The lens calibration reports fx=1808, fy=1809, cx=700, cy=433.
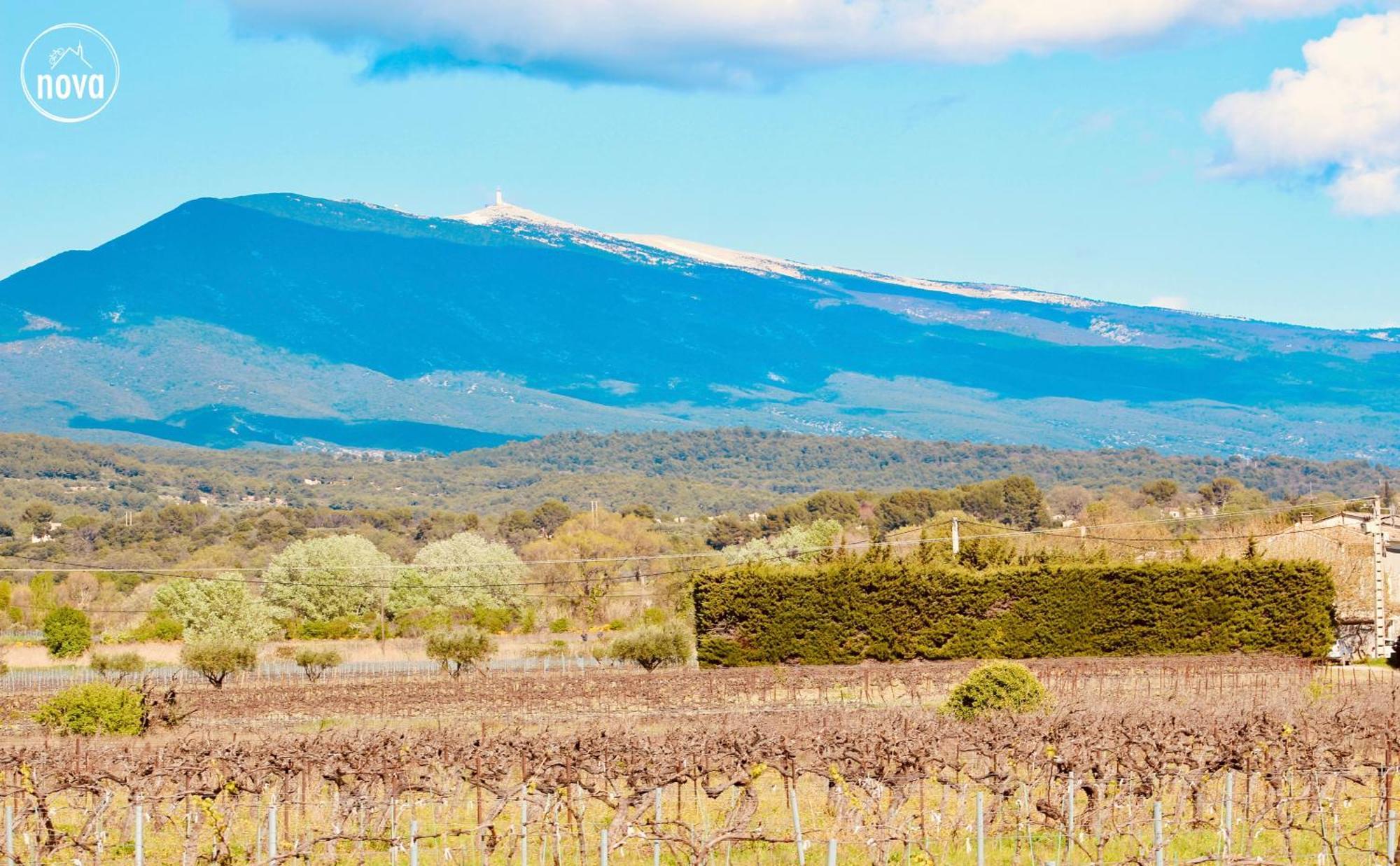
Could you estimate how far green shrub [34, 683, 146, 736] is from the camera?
28031mm

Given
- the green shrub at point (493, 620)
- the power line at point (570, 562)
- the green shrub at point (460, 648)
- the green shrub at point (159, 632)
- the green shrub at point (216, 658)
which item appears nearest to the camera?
the green shrub at point (216, 658)

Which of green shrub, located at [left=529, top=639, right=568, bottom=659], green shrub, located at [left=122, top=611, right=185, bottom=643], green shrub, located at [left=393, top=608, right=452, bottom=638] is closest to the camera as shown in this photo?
green shrub, located at [left=529, top=639, right=568, bottom=659]

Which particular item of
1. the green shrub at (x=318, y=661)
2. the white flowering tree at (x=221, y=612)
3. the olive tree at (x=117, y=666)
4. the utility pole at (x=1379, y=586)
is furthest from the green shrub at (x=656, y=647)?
the utility pole at (x=1379, y=586)

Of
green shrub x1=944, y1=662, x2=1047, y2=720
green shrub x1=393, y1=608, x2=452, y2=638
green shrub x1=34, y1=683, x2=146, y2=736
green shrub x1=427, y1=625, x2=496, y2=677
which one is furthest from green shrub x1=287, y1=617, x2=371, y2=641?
green shrub x1=944, y1=662, x2=1047, y2=720

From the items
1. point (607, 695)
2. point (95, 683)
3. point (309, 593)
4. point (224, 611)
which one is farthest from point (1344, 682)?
point (309, 593)

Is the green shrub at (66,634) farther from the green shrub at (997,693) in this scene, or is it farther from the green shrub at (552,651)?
the green shrub at (997,693)

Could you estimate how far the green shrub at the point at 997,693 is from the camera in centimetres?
2728

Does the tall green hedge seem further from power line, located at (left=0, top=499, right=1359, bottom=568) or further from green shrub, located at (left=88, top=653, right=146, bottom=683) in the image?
green shrub, located at (left=88, top=653, right=146, bottom=683)

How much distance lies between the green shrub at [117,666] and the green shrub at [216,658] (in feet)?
7.48

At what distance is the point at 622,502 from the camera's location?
630 ft

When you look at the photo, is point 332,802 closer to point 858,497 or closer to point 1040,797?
point 1040,797

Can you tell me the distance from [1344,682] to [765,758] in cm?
2135

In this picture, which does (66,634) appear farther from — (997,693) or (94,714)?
(997,693)

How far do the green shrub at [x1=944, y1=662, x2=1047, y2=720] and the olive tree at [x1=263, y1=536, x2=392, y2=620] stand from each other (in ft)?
143
